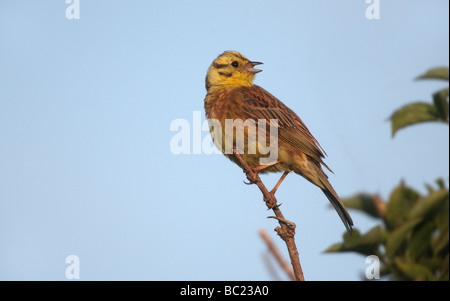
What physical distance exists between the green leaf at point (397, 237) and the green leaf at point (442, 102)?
92cm

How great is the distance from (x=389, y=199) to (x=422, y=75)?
108 cm

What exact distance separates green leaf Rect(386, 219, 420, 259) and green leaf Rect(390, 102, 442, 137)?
37.1 inches

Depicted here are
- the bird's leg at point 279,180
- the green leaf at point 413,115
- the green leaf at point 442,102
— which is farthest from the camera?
the bird's leg at point 279,180

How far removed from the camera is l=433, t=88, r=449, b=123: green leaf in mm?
3586

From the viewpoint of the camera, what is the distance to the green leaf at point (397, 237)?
9.80 ft

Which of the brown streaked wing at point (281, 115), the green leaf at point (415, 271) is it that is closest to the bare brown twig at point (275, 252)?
the green leaf at point (415, 271)

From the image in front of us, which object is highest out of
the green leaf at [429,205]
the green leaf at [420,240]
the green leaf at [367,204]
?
the green leaf at [367,204]

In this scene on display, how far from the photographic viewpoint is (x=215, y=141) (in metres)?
5.71

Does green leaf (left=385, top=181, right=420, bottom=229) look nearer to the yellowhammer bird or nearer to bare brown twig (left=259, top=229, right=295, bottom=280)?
bare brown twig (left=259, top=229, right=295, bottom=280)

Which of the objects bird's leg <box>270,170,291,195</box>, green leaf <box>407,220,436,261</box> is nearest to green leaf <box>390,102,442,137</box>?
green leaf <box>407,220,436,261</box>

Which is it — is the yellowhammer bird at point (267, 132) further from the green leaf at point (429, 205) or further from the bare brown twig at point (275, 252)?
the bare brown twig at point (275, 252)
